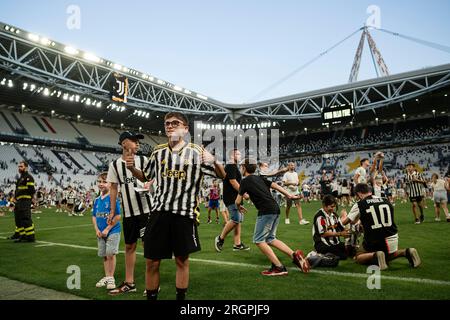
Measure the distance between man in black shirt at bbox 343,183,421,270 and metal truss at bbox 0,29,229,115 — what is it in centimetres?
2352

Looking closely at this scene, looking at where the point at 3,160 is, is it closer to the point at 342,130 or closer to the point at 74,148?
the point at 74,148

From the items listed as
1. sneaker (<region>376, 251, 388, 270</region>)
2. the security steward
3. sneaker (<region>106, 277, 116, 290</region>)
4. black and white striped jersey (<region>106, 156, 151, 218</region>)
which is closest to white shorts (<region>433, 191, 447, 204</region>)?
sneaker (<region>376, 251, 388, 270</region>)

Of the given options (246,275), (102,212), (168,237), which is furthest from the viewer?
(246,275)

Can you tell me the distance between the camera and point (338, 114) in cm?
2861

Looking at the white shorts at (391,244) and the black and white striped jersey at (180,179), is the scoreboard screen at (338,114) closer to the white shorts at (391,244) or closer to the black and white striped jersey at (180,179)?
the white shorts at (391,244)

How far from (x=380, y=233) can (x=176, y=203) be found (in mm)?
3443

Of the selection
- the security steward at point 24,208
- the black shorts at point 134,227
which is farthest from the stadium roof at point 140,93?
the black shorts at point 134,227

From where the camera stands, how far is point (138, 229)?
412 centimetres

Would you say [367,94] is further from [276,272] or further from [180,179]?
[180,179]

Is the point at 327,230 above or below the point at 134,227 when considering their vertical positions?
below

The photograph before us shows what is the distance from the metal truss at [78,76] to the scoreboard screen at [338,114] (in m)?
13.7

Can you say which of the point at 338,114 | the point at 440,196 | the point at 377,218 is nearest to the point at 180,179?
the point at 377,218

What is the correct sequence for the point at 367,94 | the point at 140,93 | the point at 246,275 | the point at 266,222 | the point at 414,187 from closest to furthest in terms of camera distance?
the point at 246,275
the point at 266,222
the point at 414,187
the point at 367,94
the point at 140,93

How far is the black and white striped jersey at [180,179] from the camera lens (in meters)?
3.07
